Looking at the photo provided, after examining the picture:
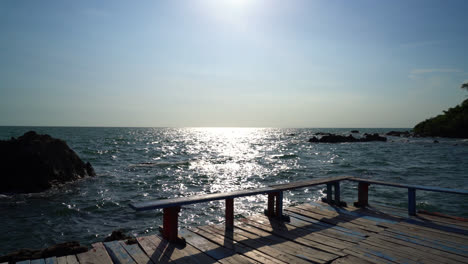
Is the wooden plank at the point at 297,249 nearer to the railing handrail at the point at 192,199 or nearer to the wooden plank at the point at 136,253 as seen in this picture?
the railing handrail at the point at 192,199

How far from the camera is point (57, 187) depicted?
1499 cm

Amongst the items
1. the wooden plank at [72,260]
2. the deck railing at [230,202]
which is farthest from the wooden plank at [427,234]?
the wooden plank at [72,260]

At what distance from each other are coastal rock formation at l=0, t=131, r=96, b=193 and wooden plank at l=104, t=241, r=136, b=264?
498 inches

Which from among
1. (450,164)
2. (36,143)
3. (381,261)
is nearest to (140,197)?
(36,143)

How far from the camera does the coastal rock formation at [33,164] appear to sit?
1421 centimetres

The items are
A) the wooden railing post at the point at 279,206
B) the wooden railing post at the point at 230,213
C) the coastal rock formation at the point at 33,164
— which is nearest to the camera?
the wooden railing post at the point at 230,213

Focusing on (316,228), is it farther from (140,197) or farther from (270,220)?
(140,197)

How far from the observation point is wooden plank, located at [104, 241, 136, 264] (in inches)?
151

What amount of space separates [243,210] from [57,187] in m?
10.3

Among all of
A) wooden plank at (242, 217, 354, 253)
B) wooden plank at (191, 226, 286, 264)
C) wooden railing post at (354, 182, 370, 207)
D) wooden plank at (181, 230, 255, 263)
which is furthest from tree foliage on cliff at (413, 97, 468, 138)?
wooden plank at (181, 230, 255, 263)

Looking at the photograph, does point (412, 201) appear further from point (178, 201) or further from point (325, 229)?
point (178, 201)

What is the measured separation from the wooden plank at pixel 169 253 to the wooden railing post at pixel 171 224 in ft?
0.31

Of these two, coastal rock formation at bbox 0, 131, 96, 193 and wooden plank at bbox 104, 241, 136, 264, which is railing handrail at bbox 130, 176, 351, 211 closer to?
wooden plank at bbox 104, 241, 136, 264

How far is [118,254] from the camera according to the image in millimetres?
4023
